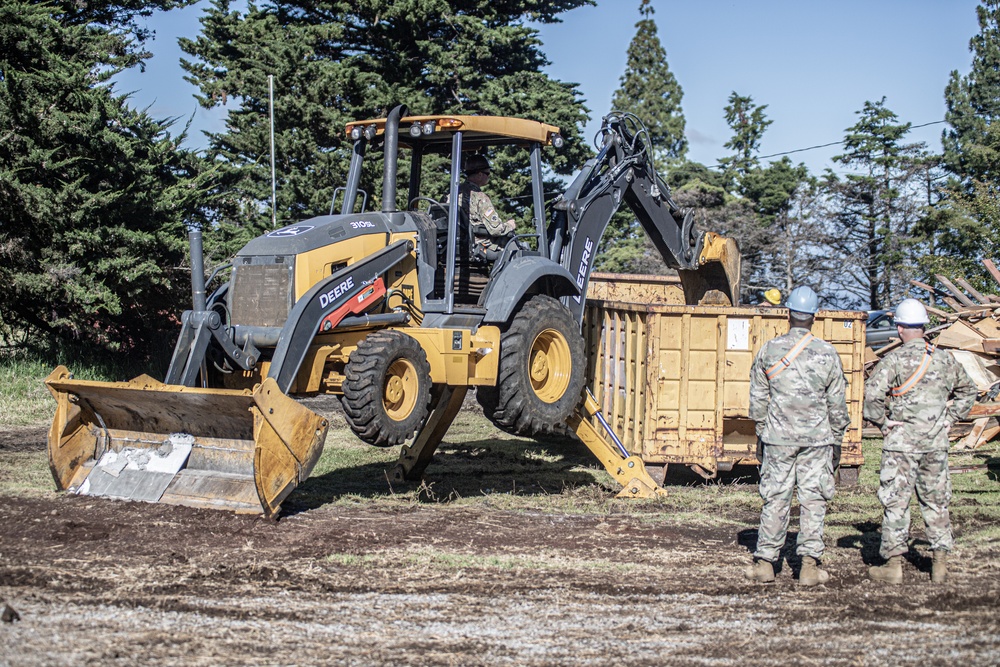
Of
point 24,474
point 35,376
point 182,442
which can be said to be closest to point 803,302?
point 182,442

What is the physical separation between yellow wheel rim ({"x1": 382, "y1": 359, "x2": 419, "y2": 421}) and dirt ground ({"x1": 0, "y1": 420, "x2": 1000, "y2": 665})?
0.94 m

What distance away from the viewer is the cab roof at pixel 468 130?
9.34 m

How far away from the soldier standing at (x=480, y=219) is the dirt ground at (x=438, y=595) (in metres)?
2.43

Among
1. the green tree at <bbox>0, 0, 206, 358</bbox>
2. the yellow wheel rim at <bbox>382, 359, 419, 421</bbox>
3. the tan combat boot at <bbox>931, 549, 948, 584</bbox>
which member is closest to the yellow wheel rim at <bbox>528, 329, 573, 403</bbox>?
the yellow wheel rim at <bbox>382, 359, 419, 421</bbox>

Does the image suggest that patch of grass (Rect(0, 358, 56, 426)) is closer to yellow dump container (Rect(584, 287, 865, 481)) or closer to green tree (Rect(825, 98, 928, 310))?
yellow dump container (Rect(584, 287, 865, 481))

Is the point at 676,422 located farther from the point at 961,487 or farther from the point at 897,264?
the point at 897,264

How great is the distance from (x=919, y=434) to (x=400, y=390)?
12.5 feet

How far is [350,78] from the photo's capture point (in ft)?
81.1

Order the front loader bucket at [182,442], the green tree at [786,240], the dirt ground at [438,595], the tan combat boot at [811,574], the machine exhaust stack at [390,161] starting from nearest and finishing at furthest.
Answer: the dirt ground at [438,595] → the tan combat boot at [811,574] → the front loader bucket at [182,442] → the machine exhaust stack at [390,161] → the green tree at [786,240]

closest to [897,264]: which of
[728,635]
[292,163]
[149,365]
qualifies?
[292,163]

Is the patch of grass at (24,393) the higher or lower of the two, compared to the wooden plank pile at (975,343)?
lower

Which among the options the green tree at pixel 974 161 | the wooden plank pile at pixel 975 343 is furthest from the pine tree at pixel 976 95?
the wooden plank pile at pixel 975 343

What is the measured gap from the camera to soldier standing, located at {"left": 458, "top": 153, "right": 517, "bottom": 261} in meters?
9.76

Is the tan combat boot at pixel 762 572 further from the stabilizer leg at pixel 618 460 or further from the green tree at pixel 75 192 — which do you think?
the green tree at pixel 75 192
